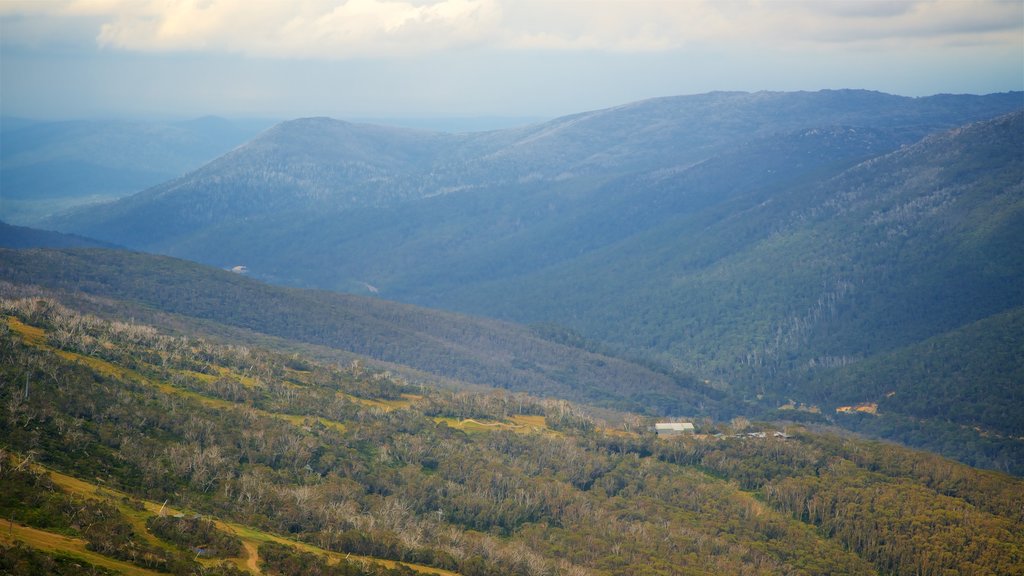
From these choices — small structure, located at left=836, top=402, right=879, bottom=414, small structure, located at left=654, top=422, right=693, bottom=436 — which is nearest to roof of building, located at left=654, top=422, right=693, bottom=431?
small structure, located at left=654, top=422, right=693, bottom=436

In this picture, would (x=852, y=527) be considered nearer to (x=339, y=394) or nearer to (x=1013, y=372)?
(x=339, y=394)

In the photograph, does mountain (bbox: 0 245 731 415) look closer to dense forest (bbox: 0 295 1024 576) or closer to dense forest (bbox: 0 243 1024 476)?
dense forest (bbox: 0 243 1024 476)

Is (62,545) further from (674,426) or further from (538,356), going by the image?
(538,356)

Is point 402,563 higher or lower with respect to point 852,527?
higher

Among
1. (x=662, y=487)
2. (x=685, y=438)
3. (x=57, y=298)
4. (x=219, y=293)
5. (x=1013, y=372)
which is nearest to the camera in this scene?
(x=662, y=487)

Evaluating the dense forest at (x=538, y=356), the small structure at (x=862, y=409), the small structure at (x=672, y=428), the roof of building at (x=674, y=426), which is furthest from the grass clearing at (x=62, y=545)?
the small structure at (x=862, y=409)

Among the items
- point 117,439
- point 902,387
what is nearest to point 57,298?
point 117,439

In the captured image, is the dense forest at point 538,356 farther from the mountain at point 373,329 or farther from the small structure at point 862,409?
the small structure at point 862,409
